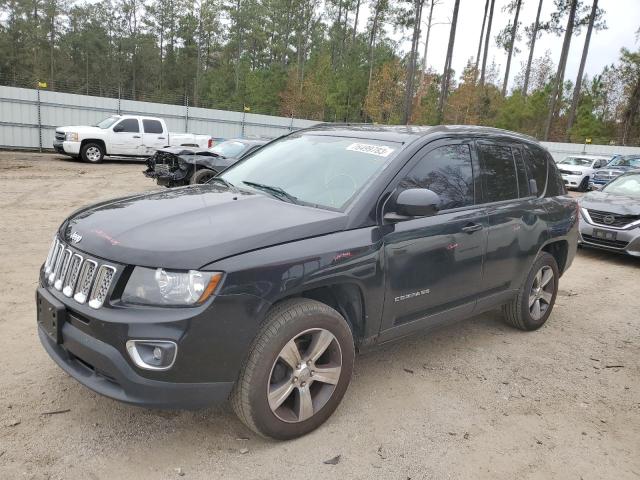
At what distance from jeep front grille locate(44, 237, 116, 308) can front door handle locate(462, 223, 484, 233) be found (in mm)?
2376

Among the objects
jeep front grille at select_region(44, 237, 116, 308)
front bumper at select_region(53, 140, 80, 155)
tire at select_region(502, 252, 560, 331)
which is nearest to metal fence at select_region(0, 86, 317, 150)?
front bumper at select_region(53, 140, 80, 155)

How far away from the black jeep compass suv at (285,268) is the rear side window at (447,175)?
14 mm

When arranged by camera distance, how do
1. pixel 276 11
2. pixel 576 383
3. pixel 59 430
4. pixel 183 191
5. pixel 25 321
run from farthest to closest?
pixel 276 11 < pixel 25 321 < pixel 576 383 < pixel 183 191 < pixel 59 430

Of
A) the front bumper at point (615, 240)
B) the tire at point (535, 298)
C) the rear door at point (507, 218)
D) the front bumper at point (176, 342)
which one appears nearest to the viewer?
the front bumper at point (176, 342)

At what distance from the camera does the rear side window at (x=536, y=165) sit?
459cm

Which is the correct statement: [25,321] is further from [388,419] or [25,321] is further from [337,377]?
[388,419]

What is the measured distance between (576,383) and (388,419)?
5.48 feet

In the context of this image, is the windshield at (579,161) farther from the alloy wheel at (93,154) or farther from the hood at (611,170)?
the alloy wheel at (93,154)

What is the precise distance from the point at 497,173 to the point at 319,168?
5.18ft

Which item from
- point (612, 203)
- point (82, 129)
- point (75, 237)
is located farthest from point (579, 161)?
point (75, 237)

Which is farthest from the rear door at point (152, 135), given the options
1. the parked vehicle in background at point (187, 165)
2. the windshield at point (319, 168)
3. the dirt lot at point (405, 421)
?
the windshield at point (319, 168)

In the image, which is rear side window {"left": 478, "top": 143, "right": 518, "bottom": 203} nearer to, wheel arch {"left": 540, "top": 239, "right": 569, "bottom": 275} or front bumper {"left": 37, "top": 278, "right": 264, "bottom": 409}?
wheel arch {"left": 540, "top": 239, "right": 569, "bottom": 275}

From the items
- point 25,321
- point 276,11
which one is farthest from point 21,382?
point 276,11

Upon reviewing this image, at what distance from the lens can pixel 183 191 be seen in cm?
359
